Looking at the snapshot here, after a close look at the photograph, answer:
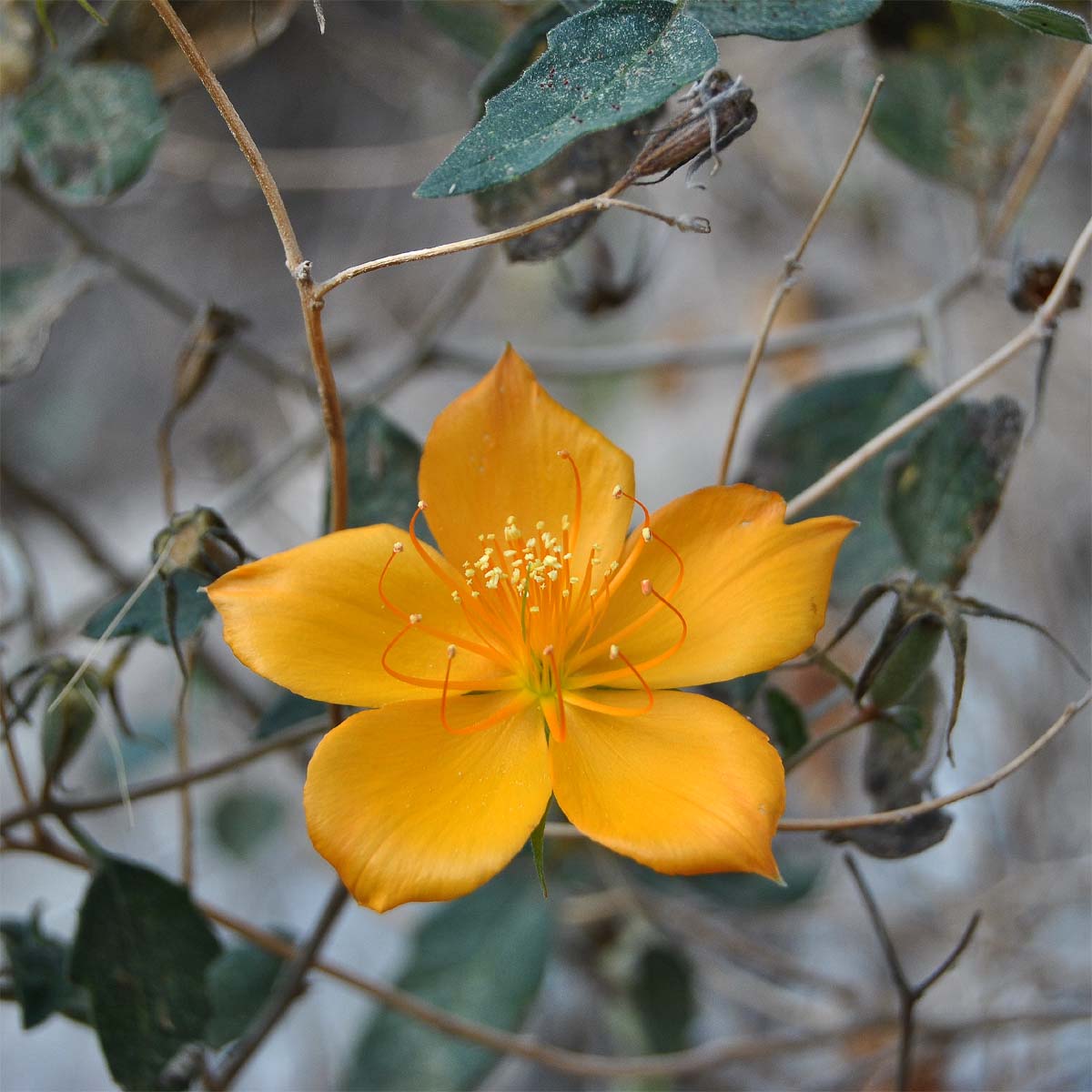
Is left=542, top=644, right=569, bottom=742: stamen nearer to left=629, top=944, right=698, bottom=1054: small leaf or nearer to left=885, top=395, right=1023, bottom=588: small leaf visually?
left=885, top=395, right=1023, bottom=588: small leaf

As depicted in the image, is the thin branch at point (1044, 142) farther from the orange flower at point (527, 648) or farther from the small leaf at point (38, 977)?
the small leaf at point (38, 977)

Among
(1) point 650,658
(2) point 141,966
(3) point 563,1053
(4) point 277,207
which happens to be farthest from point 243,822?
(4) point 277,207

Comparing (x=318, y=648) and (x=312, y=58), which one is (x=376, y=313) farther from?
(x=318, y=648)

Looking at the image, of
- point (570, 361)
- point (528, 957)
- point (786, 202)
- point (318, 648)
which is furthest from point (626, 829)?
point (786, 202)

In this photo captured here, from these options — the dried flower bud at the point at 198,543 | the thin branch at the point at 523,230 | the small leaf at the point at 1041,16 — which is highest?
the small leaf at the point at 1041,16

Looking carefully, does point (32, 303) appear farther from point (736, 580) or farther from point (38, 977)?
point (736, 580)

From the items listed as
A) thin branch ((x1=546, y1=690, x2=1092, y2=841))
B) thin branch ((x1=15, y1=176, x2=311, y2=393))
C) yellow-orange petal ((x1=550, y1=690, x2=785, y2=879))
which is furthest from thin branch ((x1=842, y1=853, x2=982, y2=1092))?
thin branch ((x1=15, y1=176, x2=311, y2=393))

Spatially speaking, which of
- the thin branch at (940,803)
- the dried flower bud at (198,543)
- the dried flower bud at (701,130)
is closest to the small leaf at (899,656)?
the thin branch at (940,803)

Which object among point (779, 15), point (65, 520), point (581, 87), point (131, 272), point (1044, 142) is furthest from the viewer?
point (65, 520)
